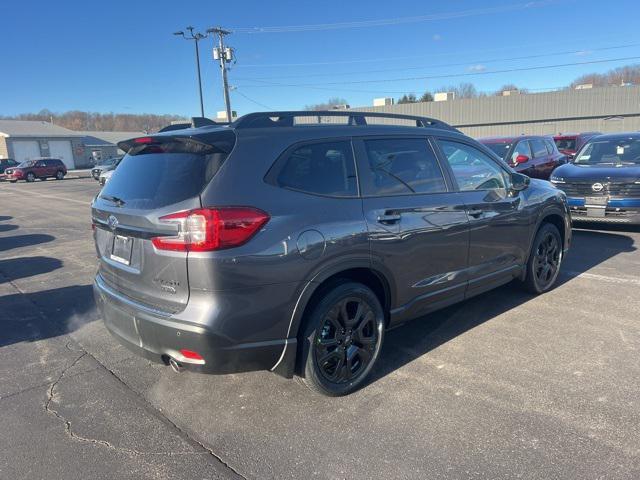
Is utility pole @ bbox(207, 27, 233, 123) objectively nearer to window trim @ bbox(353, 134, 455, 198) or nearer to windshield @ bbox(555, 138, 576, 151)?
windshield @ bbox(555, 138, 576, 151)

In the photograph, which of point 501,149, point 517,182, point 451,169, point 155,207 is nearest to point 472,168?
point 451,169

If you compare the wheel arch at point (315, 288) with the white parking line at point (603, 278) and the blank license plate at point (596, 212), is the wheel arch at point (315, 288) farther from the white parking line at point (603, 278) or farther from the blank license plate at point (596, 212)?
the blank license plate at point (596, 212)

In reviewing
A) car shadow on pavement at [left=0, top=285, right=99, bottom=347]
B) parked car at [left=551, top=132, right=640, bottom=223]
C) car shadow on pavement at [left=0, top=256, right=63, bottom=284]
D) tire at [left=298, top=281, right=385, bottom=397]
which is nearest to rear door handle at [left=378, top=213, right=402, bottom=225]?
tire at [left=298, top=281, right=385, bottom=397]

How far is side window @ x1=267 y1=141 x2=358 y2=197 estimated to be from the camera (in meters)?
3.04

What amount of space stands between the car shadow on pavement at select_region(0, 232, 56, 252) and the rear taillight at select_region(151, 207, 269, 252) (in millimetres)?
8186

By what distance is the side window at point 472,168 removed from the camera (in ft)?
13.9

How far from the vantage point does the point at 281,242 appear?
9.34 feet

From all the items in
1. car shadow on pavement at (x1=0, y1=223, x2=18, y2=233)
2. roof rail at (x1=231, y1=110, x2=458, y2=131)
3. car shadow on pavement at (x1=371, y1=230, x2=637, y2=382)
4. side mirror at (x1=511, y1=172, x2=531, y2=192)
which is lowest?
car shadow on pavement at (x1=0, y1=223, x2=18, y2=233)

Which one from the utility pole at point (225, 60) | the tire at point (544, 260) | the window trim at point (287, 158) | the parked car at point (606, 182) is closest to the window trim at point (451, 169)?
the tire at point (544, 260)

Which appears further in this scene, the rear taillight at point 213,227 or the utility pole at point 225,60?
the utility pole at point 225,60

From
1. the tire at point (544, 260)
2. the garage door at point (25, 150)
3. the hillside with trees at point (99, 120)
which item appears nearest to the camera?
the tire at point (544, 260)

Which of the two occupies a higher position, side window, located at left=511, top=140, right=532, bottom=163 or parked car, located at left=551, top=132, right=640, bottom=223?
side window, located at left=511, top=140, right=532, bottom=163

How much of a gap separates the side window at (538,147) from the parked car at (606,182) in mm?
1697

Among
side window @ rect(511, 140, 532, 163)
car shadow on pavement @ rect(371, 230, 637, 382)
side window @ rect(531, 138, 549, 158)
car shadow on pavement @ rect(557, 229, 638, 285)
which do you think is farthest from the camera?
side window @ rect(531, 138, 549, 158)
